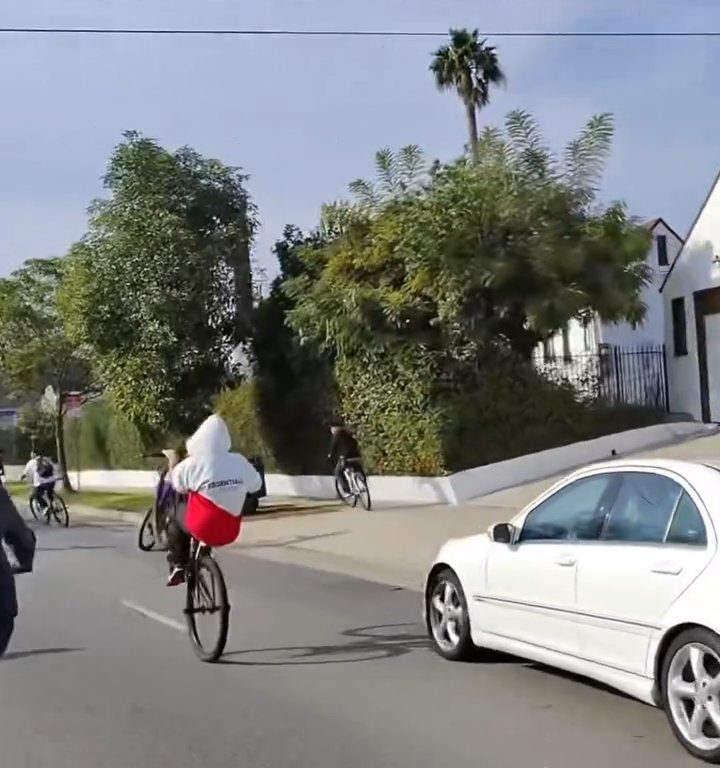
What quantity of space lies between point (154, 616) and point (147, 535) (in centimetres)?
690

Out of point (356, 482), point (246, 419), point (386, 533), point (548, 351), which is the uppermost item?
point (548, 351)

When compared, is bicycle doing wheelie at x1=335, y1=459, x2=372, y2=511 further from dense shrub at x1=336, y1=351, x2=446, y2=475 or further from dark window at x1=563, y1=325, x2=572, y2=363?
dark window at x1=563, y1=325, x2=572, y2=363

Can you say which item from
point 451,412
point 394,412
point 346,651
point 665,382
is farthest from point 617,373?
point 346,651

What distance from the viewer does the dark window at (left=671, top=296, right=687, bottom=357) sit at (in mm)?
27531

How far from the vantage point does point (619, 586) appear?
6.84m

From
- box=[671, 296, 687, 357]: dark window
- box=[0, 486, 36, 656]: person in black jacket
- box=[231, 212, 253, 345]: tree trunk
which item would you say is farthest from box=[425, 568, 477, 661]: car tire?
box=[231, 212, 253, 345]: tree trunk

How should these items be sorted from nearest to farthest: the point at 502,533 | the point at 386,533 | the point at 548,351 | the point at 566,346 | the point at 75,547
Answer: the point at 502,533 < the point at 386,533 < the point at 75,547 < the point at 548,351 < the point at 566,346

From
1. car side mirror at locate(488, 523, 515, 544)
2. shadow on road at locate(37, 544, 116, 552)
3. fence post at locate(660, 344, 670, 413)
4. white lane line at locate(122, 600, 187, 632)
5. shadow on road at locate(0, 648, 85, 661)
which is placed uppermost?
fence post at locate(660, 344, 670, 413)

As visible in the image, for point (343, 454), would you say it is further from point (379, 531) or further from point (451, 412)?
point (379, 531)

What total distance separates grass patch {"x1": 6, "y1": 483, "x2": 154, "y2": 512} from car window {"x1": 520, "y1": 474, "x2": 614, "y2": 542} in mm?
19351

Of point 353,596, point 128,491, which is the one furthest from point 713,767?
point 128,491

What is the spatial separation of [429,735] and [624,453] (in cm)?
1713

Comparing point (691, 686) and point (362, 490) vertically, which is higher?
point (362, 490)

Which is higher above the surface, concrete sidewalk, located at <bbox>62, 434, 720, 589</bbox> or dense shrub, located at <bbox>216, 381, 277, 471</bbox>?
dense shrub, located at <bbox>216, 381, 277, 471</bbox>
